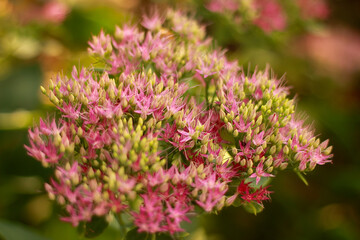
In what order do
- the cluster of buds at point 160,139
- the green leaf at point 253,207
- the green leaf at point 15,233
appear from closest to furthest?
the cluster of buds at point 160,139
the green leaf at point 253,207
the green leaf at point 15,233

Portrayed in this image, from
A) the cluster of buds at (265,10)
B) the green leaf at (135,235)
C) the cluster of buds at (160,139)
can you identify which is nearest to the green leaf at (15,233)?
the cluster of buds at (160,139)

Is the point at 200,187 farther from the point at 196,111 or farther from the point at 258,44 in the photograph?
the point at 258,44

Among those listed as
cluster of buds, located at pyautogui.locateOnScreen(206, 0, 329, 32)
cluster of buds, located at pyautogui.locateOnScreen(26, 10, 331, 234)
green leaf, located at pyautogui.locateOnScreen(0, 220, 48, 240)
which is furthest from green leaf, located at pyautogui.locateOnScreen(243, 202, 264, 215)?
cluster of buds, located at pyautogui.locateOnScreen(206, 0, 329, 32)

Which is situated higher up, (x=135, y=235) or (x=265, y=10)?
(x=265, y=10)

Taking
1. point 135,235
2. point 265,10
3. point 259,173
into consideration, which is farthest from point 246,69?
point 135,235

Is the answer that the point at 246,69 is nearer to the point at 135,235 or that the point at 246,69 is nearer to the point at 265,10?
the point at 265,10

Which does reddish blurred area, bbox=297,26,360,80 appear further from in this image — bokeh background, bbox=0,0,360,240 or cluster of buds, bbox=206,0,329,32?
cluster of buds, bbox=206,0,329,32

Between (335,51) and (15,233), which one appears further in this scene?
(335,51)

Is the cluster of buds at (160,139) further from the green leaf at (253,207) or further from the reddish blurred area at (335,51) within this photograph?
the reddish blurred area at (335,51)
